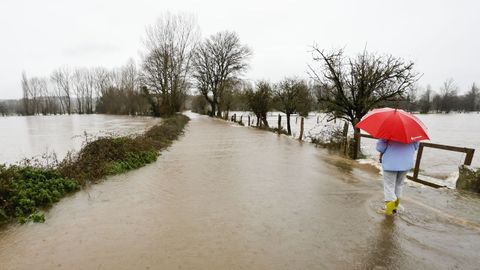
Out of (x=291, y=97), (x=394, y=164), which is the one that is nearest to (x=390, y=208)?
(x=394, y=164)

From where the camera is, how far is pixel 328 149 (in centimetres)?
1358

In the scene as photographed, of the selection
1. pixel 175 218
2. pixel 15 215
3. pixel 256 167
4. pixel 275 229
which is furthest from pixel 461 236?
pixel 15 215

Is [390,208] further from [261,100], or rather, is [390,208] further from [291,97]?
[291,97]

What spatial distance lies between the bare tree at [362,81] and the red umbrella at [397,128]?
22.1ft

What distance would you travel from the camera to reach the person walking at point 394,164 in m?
4.82

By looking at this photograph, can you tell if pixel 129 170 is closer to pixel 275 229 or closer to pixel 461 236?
pixel 275 229

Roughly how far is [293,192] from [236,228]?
7.95ft

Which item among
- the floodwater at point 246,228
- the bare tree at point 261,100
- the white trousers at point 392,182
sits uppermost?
the bare tree at point 261,100

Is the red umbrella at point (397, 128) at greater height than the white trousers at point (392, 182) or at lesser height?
greater

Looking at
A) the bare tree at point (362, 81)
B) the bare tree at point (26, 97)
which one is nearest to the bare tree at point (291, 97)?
the bare tree at point (362, 81)

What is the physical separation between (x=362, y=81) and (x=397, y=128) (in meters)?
8.91

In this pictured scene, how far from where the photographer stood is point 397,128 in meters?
4.57

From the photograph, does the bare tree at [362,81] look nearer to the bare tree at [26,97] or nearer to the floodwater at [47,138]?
the floodwater at [47,138]

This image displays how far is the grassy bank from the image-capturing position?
195 inches
